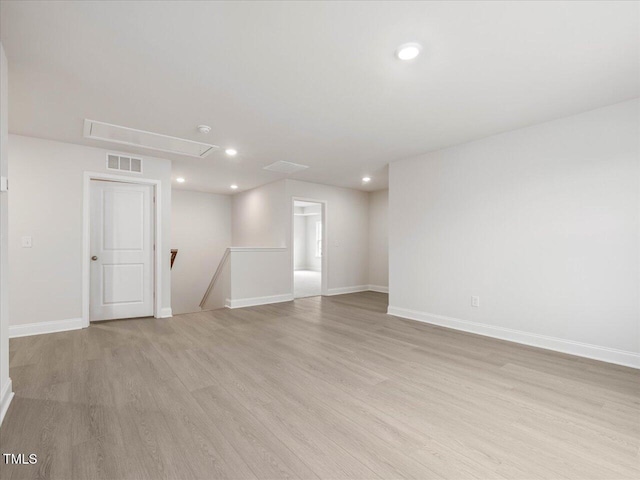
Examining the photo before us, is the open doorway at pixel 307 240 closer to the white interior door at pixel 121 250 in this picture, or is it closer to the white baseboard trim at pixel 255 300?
the white baseboard trim at pixel 255 300

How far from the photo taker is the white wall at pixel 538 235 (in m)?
2.92

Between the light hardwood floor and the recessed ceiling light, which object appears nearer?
the light hardwood floor

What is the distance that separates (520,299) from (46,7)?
4.78 meters

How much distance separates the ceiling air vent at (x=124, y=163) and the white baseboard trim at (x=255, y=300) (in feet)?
8.51

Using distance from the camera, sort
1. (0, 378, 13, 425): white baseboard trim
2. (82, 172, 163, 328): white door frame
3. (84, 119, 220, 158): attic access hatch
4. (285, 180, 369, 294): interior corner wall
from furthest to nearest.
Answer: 1. (285, 180, 369, 294): interior corner wall
2. (82, 172, 163, 328): white door frame
3. (84, 119, 220, 158): attic access hatch
4. (0, 378, 13, 425): white baseboard trim

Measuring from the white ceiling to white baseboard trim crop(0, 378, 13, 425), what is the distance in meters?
2.38

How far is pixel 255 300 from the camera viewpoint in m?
5.71

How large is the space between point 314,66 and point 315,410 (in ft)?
8.28

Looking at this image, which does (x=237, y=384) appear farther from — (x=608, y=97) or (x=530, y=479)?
(x=608, y=97)

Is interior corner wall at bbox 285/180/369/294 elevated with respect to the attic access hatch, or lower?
lower

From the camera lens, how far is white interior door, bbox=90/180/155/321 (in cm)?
439

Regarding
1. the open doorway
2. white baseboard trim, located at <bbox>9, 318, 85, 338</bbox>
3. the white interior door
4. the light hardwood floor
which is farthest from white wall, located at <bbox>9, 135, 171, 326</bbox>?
the open doorway

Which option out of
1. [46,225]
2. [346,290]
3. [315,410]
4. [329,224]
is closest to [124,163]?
[46,225]

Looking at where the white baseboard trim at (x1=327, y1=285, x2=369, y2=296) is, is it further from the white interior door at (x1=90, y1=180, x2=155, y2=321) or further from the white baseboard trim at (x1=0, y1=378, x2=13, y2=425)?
the white baseboard trim at (x1=0, y1=378, x2=13, y2=425)
